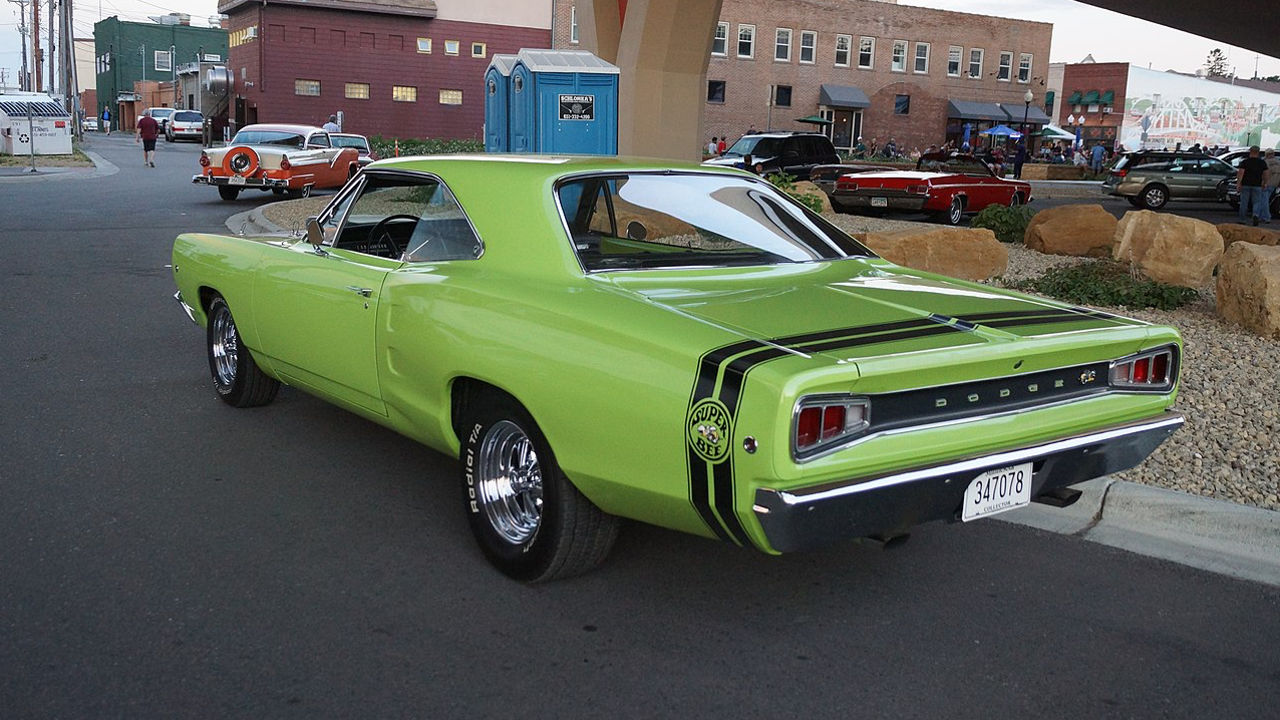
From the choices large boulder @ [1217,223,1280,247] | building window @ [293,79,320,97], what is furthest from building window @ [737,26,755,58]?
large boulder @ [1217,223,1280,247]

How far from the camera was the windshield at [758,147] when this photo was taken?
25.2 meters

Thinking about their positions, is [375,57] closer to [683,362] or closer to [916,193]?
[916,193]

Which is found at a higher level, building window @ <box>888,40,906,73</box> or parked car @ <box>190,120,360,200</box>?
building window @ <box>888,40,906,73</box>

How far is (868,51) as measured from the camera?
187 feet

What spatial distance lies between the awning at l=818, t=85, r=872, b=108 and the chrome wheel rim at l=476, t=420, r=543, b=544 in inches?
2115

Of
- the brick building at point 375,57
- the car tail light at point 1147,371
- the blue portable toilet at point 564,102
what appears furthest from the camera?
the brick building at point 375,57

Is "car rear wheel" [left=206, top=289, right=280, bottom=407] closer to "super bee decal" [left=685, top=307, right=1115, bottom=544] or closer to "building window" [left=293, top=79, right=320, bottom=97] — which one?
"super bee decal" [left=685, top=307, right=1115, bottom=544]

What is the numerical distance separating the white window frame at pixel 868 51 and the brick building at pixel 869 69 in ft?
0.16

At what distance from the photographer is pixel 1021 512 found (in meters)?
4.94

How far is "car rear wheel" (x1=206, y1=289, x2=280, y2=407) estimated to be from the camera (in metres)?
6.15

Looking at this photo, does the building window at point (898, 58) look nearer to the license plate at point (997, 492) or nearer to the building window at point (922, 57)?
the building window at point (922, 57)

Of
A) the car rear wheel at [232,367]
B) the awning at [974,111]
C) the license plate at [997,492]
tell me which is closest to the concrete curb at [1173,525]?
the license plate at [997,492]

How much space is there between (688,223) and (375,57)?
51.6m

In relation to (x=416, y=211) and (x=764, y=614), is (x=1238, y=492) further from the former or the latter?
(x=416, y=211)
